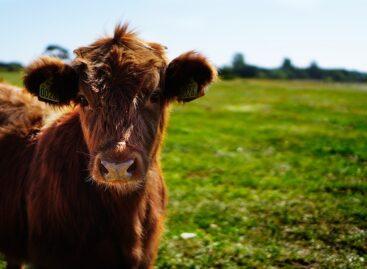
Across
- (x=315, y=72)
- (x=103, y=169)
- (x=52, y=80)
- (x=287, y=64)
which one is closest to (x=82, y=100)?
(x=52, y=80)

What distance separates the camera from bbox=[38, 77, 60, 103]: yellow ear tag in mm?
3682

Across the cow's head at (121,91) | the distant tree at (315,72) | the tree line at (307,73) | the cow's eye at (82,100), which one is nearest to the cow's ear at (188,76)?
the cow's head at (121,91)

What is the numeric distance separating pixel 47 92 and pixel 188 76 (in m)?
1.28

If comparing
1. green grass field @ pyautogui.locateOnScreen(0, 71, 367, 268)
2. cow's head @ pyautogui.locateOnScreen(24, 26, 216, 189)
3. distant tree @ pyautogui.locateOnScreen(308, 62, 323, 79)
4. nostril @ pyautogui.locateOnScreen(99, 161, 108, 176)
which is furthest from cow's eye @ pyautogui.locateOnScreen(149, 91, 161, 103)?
distant tree @ pyautogui.locateOnScreen(308, 62, 323, 79)

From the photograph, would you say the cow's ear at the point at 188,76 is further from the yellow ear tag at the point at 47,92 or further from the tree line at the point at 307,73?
the tree line at the point at 307,73

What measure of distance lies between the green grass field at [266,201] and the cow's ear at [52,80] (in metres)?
2.58

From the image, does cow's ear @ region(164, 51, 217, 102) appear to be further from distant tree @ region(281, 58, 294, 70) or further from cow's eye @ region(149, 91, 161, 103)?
distant tree @ region(281, 58, 294, 70)

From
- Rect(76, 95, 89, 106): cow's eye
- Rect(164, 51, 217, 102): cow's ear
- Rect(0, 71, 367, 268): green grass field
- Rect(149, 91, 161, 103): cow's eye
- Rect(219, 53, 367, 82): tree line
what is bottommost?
Rect(0, 71, 367, 268): green grass field

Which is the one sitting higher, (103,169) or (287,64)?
(287,64)

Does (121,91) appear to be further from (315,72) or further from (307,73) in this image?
(315,72)

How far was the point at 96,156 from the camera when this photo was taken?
3.11 m

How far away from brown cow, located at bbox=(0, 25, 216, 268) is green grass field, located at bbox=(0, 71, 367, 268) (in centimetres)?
170

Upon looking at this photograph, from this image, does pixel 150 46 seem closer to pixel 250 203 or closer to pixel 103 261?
pixel 103 261

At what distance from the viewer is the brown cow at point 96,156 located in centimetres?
338
